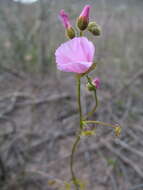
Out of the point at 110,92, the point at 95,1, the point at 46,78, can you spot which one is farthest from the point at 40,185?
the point at 95,1

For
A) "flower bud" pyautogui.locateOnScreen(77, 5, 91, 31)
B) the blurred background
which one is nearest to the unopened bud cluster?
"flower bud" pyautogui.locateOnScreen(77, 5, 91, 31)

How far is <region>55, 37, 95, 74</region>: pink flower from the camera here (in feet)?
3.06

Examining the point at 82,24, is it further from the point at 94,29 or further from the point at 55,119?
the point at 55,119

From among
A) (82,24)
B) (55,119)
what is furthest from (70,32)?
(55,119)

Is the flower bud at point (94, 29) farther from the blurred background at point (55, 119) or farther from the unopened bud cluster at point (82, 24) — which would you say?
the blurred background at point (55, 119)

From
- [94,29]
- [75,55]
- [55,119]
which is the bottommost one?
[55,119]

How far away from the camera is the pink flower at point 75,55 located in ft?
3.06

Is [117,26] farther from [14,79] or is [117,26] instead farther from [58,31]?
[14,79]

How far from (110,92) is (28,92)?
888mm

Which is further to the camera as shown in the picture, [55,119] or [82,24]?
[55,119]

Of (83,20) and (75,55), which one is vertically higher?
(83,20)

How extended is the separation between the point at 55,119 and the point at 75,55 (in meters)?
1.46

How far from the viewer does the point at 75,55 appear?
39.1 inches

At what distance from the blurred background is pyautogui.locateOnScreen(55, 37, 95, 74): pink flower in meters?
0.73
